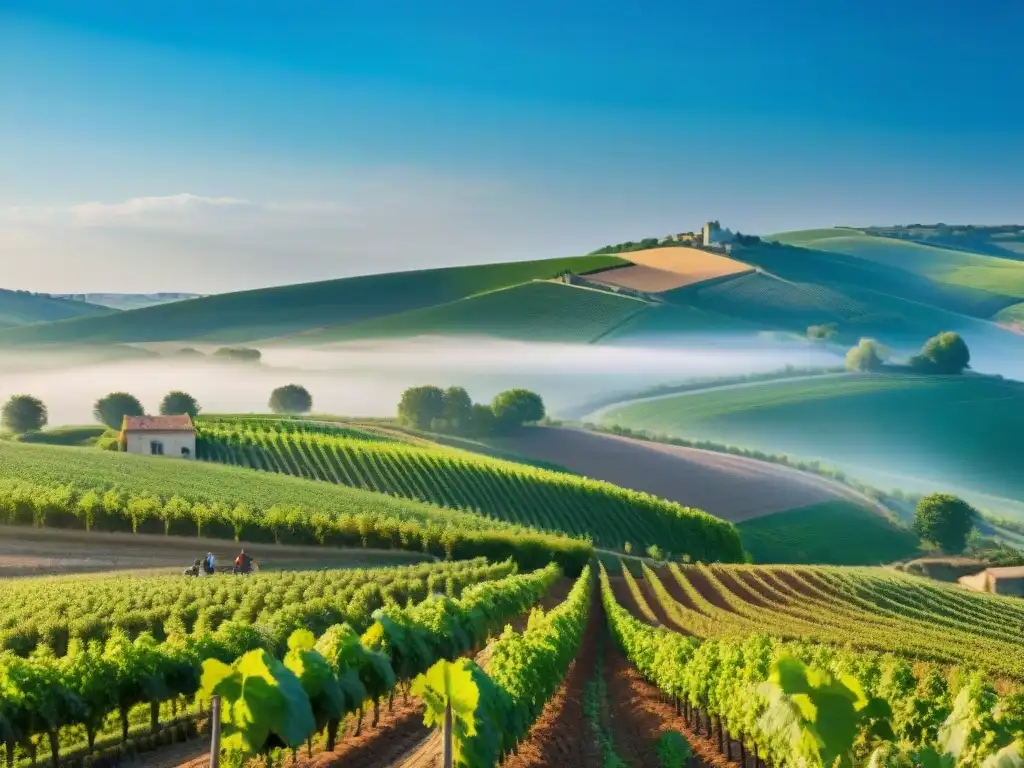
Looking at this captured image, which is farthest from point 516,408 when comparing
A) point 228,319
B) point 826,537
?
point 228,319

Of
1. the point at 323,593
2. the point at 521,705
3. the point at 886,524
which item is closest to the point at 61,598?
the point at 323,593

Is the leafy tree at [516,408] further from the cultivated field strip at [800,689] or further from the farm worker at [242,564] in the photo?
the farm worker at [242,564]

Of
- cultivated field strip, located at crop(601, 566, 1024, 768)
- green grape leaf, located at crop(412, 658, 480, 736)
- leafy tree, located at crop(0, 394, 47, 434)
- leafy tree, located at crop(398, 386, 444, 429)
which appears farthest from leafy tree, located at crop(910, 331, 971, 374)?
green grape leaf, located at crop(412, 658, 480, 736)

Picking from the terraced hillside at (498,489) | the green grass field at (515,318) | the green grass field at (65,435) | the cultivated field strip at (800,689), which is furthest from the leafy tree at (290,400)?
the cultivated field strip at (800,689)

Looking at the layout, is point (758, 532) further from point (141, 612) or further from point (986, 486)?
point (141, 612)

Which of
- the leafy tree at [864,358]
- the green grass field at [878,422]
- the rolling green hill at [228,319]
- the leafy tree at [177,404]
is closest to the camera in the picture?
the green grass field at [878,422]
